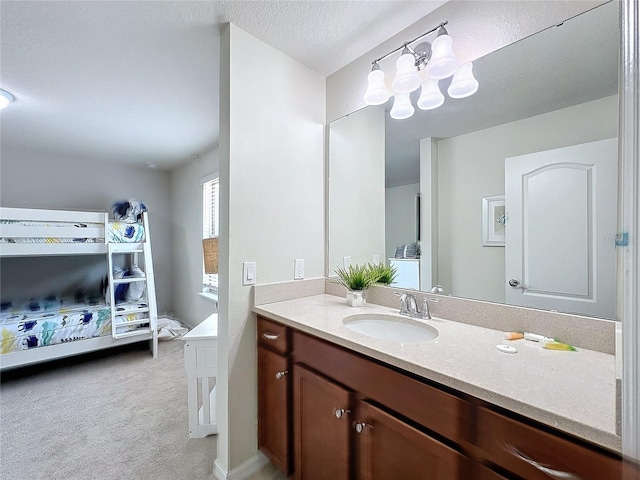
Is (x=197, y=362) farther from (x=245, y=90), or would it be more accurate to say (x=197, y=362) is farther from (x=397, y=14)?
(x=397, y=14)

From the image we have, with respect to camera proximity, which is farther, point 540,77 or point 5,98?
point 5,98

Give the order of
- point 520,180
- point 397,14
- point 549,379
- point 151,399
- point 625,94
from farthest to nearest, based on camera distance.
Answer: point 151,399 → point 397,14 → point 520,180 → point 549,379 → point 625,94

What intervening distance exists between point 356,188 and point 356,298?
0.76 m

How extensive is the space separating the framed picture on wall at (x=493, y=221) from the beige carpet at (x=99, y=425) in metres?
1.90

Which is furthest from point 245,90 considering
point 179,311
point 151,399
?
point 179,311

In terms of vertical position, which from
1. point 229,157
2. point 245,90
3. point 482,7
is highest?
point 482,7

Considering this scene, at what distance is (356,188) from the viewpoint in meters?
1.86

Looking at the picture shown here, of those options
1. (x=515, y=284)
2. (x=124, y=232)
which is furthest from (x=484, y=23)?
(x=124, y=232)

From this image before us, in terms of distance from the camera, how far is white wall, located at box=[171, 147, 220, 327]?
3.57 meters

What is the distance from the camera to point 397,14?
1.37m

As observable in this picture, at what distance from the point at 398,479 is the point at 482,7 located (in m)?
1.90

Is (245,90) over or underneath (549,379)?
over

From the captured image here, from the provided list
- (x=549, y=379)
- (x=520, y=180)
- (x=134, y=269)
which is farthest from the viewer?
(x=134, y=269)

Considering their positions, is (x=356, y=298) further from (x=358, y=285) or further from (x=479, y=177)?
(x=479, y=177)
